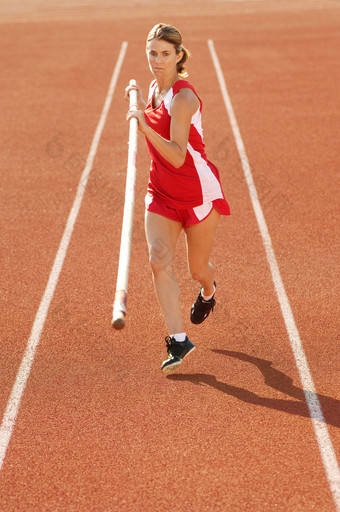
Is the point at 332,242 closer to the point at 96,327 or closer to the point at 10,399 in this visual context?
the point at 96,327

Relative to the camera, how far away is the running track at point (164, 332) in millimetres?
3867

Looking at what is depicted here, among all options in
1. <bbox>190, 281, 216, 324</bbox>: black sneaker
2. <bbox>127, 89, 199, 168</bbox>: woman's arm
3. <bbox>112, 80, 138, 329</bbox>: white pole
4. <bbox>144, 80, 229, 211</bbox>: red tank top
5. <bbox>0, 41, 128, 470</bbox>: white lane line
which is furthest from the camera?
<bbox>190, 281, 216, 324</bbox>: black sneaker

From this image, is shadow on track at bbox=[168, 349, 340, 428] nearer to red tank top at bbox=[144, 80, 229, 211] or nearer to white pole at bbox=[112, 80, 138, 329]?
red tank top at bbox=[144, 80, 229, 211]

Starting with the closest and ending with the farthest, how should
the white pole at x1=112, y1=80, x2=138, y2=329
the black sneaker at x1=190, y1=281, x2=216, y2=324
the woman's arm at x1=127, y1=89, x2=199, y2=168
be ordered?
the white pole at x1=112, y1=80, x2=138, y2=329 < the woman's arm at x1=127, y1=89, x2=199, y2=168 < the black sneaker at x1=190, y1=281, x2=216, y2=324

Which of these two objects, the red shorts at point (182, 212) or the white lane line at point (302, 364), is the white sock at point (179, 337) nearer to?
the red shorts at point (182, 212)

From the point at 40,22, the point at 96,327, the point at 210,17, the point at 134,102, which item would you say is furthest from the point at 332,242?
the point at 40,22

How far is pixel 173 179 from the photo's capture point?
179 inches

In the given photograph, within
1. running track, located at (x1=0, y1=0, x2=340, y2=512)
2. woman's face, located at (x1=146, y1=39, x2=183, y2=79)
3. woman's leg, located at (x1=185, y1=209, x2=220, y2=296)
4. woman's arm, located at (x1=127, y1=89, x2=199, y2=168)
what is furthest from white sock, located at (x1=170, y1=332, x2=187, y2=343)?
woman's face, located at (x1=146, y1=39, x2=183, y2=79)

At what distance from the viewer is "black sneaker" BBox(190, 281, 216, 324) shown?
17.3 ft

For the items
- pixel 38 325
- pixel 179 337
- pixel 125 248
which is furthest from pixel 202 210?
pixel 38 325

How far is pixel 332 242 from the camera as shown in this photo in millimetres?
7059

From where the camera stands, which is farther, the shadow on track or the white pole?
the shadow on track

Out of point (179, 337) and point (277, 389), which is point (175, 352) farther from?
point (277, 389)

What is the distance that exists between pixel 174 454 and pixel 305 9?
68.5ft
